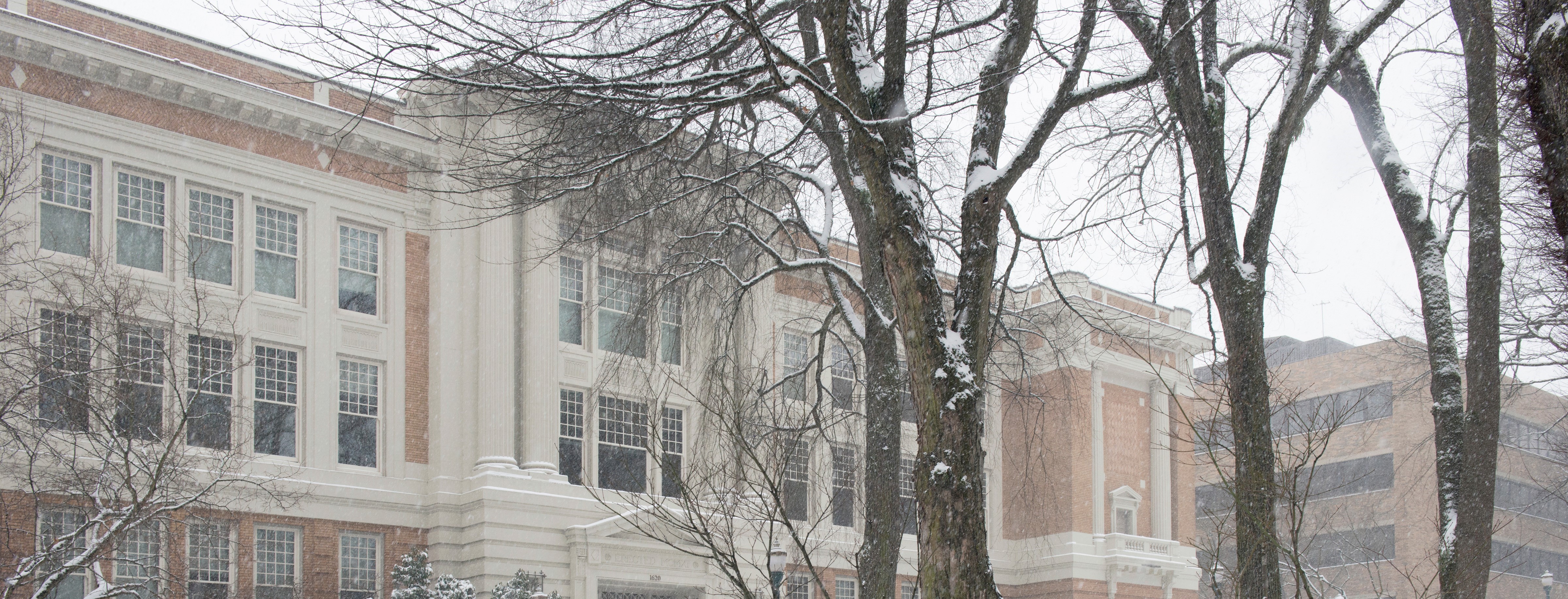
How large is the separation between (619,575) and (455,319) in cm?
639

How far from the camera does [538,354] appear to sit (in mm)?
26234

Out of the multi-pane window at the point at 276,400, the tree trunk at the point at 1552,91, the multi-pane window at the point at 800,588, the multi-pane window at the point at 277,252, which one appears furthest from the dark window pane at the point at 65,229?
the tree trunk at the point at 1552,91

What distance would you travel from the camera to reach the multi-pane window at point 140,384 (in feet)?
55.6

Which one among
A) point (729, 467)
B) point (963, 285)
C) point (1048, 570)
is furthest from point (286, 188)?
point (1048, 570)

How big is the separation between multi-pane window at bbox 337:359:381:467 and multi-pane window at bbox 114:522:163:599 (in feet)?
13.8

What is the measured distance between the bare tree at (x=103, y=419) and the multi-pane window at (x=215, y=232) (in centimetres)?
57

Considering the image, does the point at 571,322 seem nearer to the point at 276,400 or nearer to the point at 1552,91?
the point at 276,400

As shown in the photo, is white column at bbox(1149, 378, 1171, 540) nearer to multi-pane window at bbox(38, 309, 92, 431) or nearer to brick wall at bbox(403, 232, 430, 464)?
brick wall at bbox(403, 232, 430, 464)

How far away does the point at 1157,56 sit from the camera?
970cm

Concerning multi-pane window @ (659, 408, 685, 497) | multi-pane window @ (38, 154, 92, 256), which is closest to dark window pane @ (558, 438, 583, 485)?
multi-pane window @ (659, 408, 685, 497)

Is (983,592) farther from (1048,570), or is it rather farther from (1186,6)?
(1048,570)

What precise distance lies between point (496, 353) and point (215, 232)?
581cm

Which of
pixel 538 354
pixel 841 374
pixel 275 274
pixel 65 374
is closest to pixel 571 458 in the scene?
pixel 538 354

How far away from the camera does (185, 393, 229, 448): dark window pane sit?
838 inches
